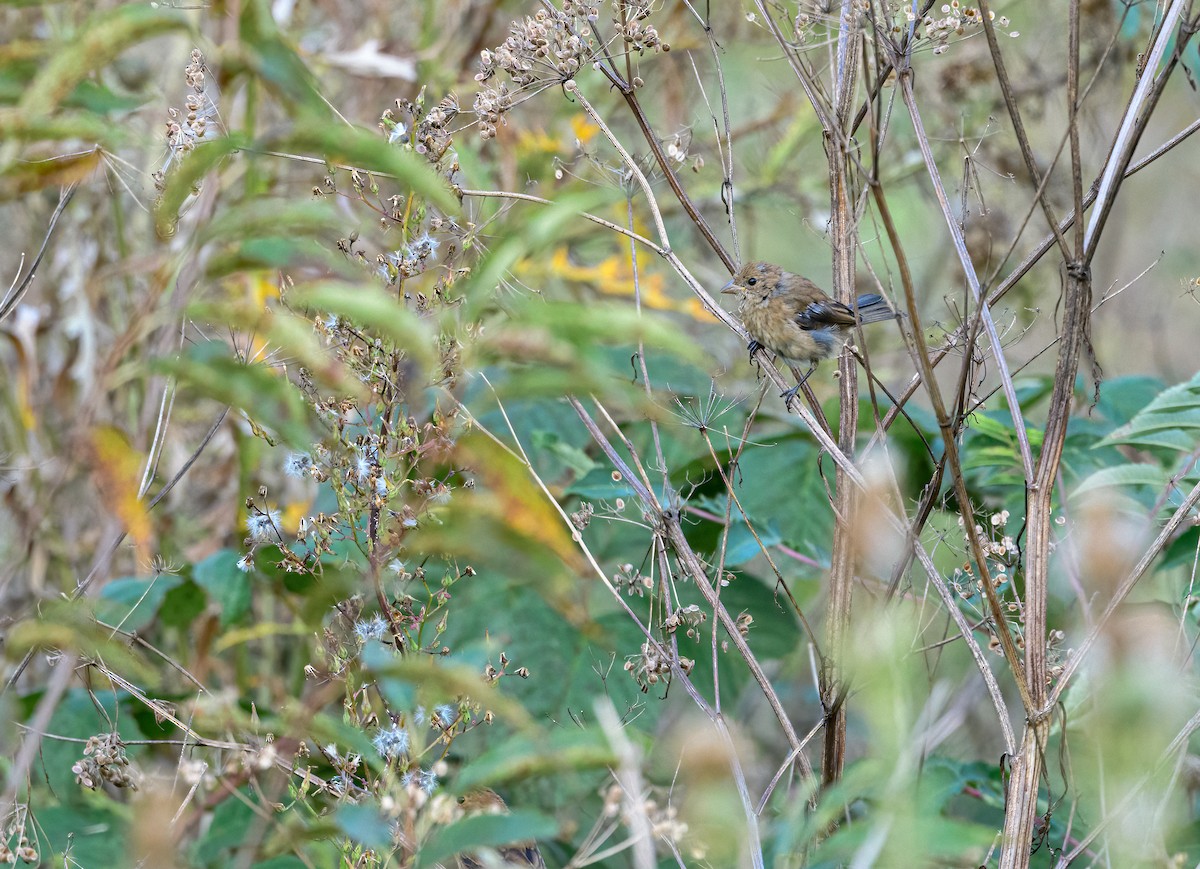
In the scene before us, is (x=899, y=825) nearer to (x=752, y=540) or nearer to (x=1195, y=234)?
(x=752, y=540)

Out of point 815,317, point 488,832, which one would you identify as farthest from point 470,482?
point 815,317

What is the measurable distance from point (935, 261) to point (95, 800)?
3516mm

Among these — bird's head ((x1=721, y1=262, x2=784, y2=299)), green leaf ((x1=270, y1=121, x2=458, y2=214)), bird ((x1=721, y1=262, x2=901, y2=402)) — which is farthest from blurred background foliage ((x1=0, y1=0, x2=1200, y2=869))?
bird's head ((x1=721, y1=262, x2=784, y2=299))

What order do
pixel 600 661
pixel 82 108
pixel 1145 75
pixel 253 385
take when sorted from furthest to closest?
pixel 82 108 < pixel 600 661 < pixel 1145 75 < pixel 253 385

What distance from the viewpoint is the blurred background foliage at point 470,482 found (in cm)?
105

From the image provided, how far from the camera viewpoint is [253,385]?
3.16ft

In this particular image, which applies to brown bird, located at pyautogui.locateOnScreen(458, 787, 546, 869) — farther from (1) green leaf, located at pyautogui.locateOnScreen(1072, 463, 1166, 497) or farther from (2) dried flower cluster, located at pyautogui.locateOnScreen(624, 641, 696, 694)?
(1) green leaf, located at pyautogui.locateOnScreen(1072, 463, 1166, 497)

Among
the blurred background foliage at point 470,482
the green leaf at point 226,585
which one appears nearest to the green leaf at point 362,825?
Answer: the blurred background foliage at point 470,482

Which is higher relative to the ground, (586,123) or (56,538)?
(586,123)

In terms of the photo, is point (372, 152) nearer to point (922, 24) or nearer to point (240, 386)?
point (240, 386)

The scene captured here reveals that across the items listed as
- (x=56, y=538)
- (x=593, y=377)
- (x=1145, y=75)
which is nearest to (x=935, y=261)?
(x=1145, y=75)

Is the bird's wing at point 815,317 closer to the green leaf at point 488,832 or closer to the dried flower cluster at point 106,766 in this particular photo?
the dried flower cluster at point 106,766

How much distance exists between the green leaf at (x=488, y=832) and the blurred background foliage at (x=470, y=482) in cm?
1

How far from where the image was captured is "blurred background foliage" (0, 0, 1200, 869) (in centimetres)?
105
